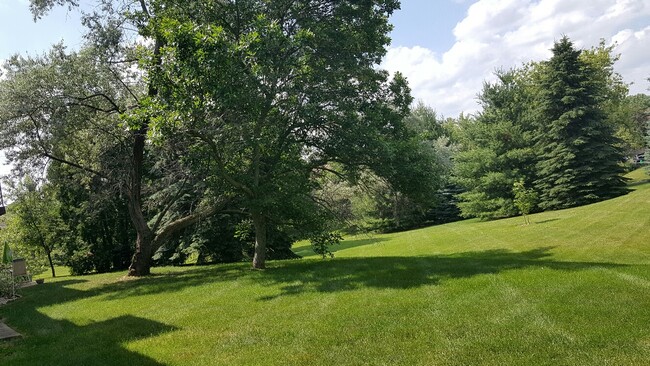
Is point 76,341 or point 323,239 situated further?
point 323,239

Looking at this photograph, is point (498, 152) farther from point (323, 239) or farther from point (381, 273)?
point (381, 273)

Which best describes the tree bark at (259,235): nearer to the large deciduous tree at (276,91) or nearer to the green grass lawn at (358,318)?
the large deciduous tree at (276,91)

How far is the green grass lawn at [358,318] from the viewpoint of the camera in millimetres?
5137

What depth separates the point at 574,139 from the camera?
97.5 feet

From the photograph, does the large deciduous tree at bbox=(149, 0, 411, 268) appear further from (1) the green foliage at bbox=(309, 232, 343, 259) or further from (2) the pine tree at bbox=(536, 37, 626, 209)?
(2) the pine tree at bbox=(536, 37, 626, 209)

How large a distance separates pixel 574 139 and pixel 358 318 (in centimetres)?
2899

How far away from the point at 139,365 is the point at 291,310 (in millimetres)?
2964

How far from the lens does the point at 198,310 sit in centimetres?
840

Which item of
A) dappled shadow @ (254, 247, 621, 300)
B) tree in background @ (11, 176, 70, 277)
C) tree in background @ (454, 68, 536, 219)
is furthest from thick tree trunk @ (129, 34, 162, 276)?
tree in background @ (454, 68, 536, 219)

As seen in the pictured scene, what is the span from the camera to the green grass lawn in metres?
5.14

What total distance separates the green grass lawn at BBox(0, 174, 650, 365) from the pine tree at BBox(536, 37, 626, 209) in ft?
72.4

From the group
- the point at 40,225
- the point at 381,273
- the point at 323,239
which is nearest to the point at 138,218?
the point at 323,239

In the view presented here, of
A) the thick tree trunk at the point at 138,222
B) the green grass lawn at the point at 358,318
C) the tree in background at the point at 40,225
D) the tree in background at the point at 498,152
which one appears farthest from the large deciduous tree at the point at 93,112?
the tree in background at the point at 498,152

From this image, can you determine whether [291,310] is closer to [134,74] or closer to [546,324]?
[546,324]
